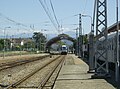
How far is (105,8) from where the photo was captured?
21.0m

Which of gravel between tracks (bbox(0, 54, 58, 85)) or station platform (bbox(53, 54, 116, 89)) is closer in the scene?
station platform (bbox(53, 54, 116, 89))

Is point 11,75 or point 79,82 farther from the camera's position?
point 11,75

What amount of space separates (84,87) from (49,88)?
2.07 metres

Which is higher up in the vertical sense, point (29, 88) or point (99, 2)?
point (99, 2)

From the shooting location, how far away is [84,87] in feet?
53.6

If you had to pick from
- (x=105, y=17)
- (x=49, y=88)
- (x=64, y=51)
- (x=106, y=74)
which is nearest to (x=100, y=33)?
(x=105, y=17)

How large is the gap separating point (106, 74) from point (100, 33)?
103 inches

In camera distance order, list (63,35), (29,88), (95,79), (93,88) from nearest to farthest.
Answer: (93,88), (29,88), (95,79), (63,35)

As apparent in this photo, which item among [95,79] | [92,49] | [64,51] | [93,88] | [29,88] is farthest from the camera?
[64,51]

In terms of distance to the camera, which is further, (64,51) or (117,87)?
(64,51)

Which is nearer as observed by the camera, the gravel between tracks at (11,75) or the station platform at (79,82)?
the station platform at (79,82)

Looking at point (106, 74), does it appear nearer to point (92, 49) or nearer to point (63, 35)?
point (92, 49)

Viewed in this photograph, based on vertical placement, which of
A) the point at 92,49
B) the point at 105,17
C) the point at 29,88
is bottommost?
the point at 29,88

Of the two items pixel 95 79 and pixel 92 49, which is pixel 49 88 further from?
pixel 92 49
